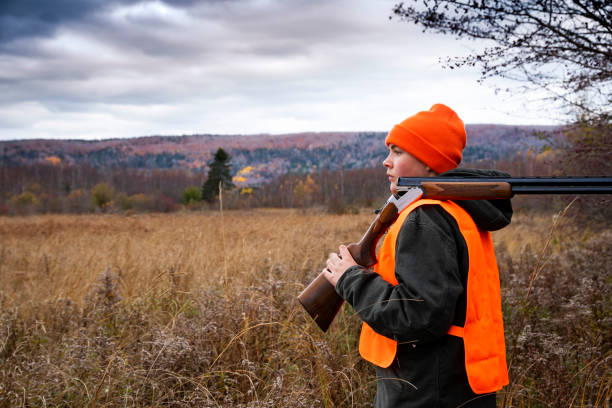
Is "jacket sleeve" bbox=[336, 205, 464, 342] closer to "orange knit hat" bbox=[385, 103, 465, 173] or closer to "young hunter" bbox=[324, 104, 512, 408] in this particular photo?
"young hunter" bbox=[324, 104, 512, 408]

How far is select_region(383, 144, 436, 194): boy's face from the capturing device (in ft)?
6.23

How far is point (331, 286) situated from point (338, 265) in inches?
5.4

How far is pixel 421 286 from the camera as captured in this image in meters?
1.51

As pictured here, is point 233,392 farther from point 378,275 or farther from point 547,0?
point 547,0

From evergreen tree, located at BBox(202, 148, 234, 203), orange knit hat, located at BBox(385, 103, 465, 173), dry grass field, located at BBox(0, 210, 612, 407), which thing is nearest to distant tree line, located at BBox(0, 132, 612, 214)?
evergreen tree, located at BBox(202, 148, 234, 203)

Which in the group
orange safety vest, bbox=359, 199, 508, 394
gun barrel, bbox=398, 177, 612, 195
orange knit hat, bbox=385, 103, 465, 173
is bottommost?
orange safety vest, bbox=359, 199, 508, 394

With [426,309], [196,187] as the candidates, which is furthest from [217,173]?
[426,309]

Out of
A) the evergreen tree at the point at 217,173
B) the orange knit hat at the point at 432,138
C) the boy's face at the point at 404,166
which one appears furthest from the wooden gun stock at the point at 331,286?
the evergreen tree at the point at 217,173

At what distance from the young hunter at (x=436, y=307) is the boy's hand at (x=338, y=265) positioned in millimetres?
108

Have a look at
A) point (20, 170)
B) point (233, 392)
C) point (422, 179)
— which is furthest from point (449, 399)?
point (20, 170)

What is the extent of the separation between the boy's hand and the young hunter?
0.11 m

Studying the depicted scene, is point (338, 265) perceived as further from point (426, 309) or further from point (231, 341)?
point (231, 341)

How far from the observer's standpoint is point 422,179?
165 cm

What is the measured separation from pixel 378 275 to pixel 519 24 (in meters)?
3.31
